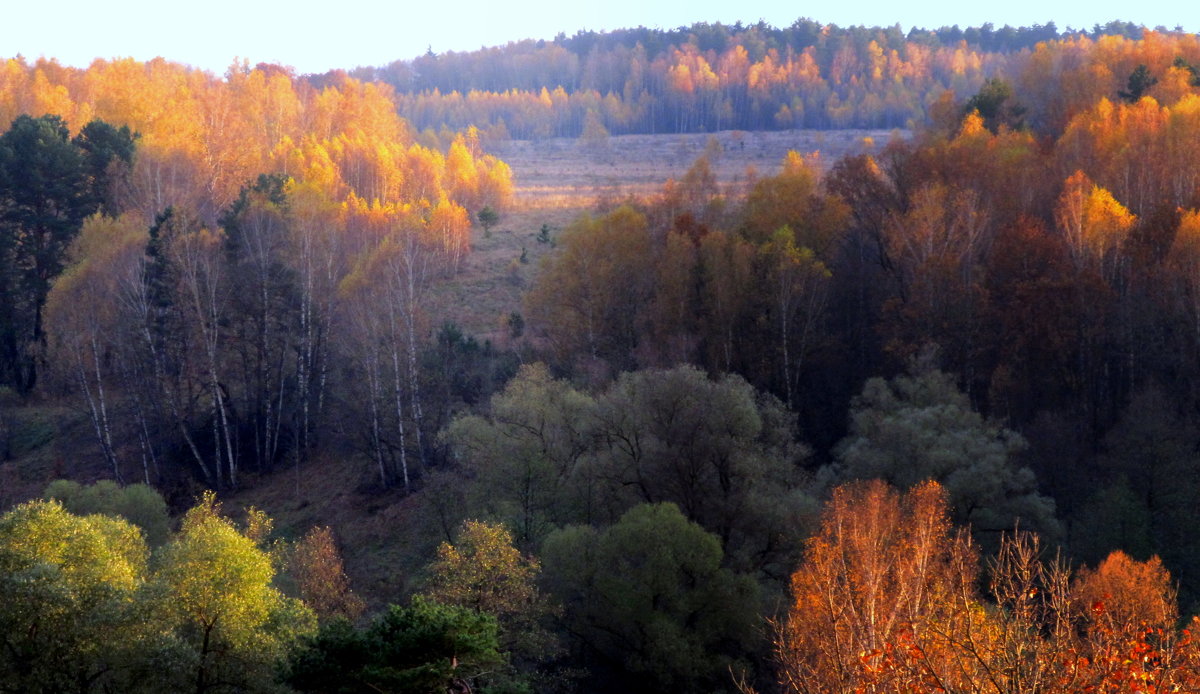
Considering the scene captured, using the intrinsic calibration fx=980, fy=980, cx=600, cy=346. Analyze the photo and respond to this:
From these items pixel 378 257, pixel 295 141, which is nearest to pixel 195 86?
pixel 295 141

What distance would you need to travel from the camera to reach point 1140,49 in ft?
209

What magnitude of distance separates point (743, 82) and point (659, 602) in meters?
101

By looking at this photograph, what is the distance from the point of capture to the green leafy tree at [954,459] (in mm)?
29750

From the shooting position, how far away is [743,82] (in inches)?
4683

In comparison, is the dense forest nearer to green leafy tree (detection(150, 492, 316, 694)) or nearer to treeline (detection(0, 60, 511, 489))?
green leafy tree (detection(150, 492, 316, 694))

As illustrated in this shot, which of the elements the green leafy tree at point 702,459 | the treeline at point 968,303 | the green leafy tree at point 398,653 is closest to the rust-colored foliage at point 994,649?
the green leafy tree at point 398,653

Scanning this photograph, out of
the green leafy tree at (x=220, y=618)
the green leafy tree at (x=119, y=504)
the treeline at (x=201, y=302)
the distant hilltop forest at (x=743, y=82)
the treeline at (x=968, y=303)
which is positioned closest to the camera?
the green leafy tree at (x=220, y=618)

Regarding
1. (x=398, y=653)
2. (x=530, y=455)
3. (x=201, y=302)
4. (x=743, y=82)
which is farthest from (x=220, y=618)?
(x=743, y=82)

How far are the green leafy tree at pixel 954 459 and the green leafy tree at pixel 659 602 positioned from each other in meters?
7.05

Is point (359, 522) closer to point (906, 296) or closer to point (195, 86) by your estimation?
point (906, 296)

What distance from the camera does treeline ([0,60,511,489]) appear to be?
43938 mm

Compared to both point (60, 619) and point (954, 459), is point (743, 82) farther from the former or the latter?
point (60, 619)

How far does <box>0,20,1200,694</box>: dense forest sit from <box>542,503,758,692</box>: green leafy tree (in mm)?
111

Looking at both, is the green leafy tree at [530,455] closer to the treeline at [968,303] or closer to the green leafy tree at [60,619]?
the treeline at [968,303]
